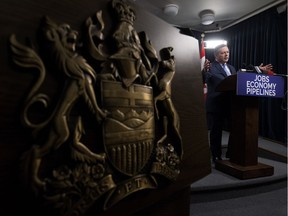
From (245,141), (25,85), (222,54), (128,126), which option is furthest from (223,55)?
(25,85)

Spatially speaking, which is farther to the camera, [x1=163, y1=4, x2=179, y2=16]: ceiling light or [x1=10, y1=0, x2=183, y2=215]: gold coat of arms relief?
[x1=163, y1=4, x2=179, y2=16]: ceiling light

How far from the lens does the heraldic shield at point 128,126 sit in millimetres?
383

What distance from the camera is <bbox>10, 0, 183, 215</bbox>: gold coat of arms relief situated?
31cm

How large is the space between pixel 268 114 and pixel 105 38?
13.2 feet

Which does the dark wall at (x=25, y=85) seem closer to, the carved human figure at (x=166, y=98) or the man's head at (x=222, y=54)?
the carved human figure at (x=166, y=98)

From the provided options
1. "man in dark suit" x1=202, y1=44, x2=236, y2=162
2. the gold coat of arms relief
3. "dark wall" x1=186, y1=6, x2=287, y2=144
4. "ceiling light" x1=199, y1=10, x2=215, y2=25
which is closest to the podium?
"man in dark suit" x1=202, y1=44, x2=236, y2=162

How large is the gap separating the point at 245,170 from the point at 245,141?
→ 22 centimetres

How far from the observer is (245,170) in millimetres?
1618

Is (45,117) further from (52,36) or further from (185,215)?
(185,215)

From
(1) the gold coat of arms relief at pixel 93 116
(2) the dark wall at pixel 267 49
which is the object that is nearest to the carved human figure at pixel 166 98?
(1) the gold coat of arms relief at pixel 93 116

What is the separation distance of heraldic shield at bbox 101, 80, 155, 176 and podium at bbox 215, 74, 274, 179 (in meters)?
1.35

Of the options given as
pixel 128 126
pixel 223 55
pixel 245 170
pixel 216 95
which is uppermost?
pixel 223 55

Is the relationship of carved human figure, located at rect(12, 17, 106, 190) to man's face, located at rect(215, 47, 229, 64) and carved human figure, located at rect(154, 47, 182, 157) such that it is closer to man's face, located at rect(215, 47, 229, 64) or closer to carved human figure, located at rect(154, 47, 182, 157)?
carved human figure, located at rect(154, 47, 182, 157)

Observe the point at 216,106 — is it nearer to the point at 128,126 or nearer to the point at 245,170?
the point at 245,170
